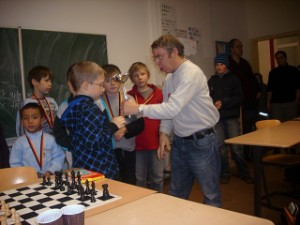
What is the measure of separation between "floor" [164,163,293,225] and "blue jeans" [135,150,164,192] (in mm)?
747

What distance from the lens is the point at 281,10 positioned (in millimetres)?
5887

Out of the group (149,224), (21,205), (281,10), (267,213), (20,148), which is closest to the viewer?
(149,224)

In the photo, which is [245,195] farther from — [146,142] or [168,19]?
[168,19]

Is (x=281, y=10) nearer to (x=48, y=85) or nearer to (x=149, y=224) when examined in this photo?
(x=48, y=85)

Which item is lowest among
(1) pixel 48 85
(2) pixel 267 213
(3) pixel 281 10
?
(2) pixel 267 213

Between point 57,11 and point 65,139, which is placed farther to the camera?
point 57,11

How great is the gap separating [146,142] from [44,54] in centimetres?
148

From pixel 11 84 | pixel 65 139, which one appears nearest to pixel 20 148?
pixel 65 139

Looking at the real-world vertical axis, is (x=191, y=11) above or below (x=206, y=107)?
above

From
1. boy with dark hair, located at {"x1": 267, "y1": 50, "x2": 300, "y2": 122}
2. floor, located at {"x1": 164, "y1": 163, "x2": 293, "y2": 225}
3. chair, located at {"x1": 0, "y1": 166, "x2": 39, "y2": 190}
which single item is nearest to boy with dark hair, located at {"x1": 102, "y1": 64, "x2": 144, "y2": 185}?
chair, located at {"x1": 0, "y1": 166, "x2": 39, "y2": 190}

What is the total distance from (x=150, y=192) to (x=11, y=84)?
2.18m

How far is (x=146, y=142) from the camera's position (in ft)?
9.16

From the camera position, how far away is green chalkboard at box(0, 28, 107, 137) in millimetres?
2869

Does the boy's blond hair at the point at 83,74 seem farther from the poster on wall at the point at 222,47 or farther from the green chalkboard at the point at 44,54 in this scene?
the poster on wall at the point at 222,47
